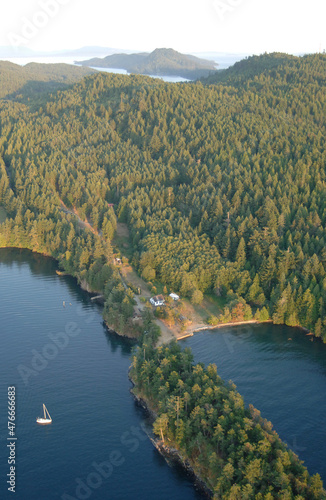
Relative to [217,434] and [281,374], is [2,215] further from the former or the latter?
[217,434]

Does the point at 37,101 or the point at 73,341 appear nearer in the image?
the point at 73,341

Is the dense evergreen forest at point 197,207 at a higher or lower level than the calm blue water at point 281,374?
higher

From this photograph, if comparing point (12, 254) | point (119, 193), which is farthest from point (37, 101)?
point (12, 254)

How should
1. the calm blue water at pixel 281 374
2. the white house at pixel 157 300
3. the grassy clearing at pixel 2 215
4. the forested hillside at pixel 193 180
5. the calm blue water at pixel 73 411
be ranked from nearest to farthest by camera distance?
the calm blue water at pixel 73 411, the calm blue water at pixel 281 374, the white house at pixel 157 300, the forested hillside at pixel 193 180, the grassy clearing at pixel 2 215

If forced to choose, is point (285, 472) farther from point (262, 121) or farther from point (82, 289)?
point (262, 121)

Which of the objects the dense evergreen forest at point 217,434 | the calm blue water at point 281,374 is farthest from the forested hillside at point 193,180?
the dense evergreen forest at point 217,434

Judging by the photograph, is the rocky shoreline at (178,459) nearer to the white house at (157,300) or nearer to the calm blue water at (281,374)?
the calm blue water at (281,374)

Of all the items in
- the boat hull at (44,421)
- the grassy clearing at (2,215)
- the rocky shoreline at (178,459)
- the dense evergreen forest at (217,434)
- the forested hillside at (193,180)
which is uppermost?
the forested hillside at (193,180)

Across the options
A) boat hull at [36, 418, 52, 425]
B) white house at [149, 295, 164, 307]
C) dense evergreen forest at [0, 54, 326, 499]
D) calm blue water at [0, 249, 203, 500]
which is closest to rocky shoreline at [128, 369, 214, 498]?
calm blue water at [0, 249, 203, 500]

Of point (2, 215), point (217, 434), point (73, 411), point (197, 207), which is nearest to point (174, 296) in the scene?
point (73, 411)
